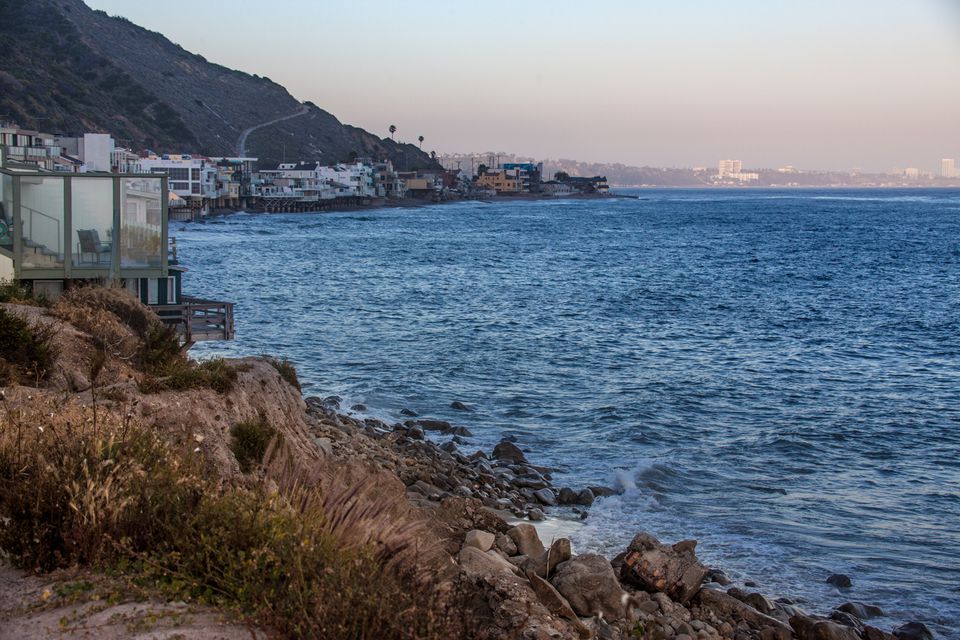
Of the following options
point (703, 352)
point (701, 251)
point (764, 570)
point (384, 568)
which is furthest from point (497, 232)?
point (384, 568)

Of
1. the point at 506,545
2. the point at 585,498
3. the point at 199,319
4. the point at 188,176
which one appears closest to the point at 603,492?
the point at 585,498

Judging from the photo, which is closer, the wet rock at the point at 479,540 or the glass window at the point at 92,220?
the wet rock at the point at 479,540

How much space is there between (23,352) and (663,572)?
7423 millimetres

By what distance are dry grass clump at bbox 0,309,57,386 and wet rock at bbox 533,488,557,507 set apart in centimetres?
733

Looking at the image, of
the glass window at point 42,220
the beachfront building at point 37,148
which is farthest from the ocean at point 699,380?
the beachfront building at point 37,148

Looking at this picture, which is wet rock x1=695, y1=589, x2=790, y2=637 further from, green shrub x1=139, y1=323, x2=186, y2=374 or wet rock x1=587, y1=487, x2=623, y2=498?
green shrub x1=139, y1=323, x2=186, y2=374

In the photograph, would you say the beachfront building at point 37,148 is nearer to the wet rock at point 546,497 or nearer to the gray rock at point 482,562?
the wet rock at point 546,497

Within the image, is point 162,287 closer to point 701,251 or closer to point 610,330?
point 610,330

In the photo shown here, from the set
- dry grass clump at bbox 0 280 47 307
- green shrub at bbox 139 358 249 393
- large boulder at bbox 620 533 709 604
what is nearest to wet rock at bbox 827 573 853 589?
large boulder at bbox 620 533 709 604

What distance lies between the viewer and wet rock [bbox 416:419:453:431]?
769 inches

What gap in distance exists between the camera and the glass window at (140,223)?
15.8m

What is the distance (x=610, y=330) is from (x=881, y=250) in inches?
1924

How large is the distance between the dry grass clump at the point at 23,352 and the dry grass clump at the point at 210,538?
12.0 feet

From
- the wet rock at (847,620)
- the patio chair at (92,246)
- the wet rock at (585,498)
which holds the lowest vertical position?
the wet rock at (847,620)
